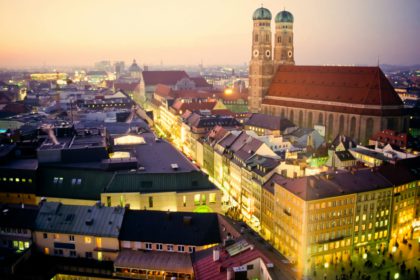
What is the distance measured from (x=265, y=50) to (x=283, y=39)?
9212 mm

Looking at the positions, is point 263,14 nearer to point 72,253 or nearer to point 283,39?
point 283,39

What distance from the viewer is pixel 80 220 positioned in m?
58.6

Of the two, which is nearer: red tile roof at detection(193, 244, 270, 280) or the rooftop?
red tile roof at detection(193, 244, 270, 280)

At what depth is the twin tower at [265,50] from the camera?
160500mm

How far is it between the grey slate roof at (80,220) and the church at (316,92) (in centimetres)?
8574

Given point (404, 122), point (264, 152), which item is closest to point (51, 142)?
point (264, 152)

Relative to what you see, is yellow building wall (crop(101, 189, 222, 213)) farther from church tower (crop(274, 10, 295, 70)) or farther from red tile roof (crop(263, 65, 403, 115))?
church tower (crop(274, 10, 295, 70))

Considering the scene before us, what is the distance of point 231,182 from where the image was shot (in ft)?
323

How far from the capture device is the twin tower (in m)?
160

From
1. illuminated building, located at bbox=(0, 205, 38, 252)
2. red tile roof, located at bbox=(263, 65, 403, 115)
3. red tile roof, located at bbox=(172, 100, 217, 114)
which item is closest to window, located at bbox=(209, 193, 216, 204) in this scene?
illuminated building, located at bbox=(0, 205, 38, 252)

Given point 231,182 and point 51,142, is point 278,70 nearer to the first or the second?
point 231,182

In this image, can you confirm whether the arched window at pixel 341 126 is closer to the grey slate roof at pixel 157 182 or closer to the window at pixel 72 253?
the grey slate roof at pixel 157 182

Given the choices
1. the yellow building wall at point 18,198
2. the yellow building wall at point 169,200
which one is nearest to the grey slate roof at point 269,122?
the yellow building wall at point 169,200

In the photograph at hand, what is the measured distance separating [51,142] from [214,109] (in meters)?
81.6
